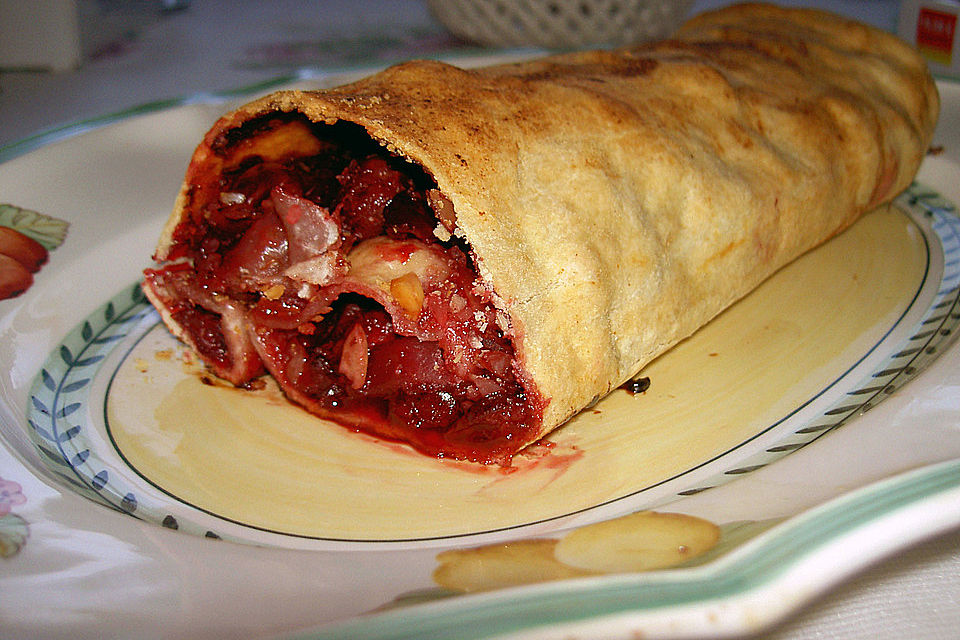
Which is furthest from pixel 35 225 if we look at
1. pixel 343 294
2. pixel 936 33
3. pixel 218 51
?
pixel 936 33

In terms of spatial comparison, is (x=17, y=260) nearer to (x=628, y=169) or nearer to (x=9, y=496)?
(x=9, y=496)

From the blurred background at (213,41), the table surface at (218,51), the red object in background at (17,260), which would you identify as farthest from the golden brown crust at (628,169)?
the table surface at (218,51)

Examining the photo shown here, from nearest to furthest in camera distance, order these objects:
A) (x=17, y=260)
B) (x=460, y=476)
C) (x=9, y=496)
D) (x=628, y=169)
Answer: (x=9, y=496), (x=460, y=476), (x=628, y=169), (x=17, y=260)

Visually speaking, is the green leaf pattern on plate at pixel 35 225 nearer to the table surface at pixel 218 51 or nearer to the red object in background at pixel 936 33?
the table surface at pixel 218 51

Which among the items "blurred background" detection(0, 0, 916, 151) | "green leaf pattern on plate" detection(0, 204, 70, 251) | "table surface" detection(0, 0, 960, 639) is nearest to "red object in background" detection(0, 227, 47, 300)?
"green leaf pattern on plate" detection(0, 204, 70, 251)

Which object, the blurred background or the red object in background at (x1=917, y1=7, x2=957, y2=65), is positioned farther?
the blurred background

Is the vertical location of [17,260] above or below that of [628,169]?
below

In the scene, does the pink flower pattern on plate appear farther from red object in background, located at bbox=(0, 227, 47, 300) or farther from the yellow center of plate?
red object in background, located at bbox=(0, 227, 47, 300)

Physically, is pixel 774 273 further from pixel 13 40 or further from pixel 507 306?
pixel 13 40
